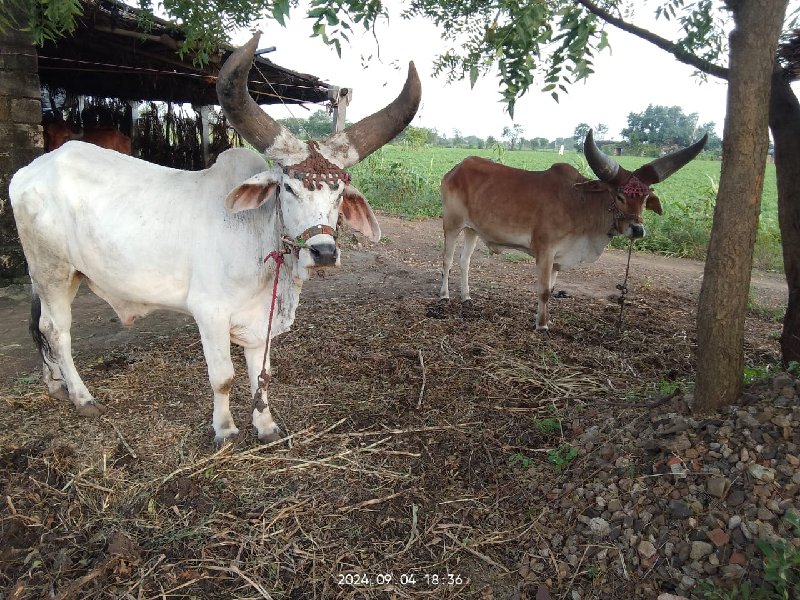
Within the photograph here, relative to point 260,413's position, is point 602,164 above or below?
above

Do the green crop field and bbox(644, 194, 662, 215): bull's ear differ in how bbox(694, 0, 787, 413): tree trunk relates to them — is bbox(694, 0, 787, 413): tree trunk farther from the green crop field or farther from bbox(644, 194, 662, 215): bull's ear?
the green crop field

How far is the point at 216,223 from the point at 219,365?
2.57ft

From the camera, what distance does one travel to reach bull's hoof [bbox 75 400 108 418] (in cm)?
368

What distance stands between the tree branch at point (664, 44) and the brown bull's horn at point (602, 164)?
147 centimetres

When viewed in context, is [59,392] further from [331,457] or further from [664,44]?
[664,44]

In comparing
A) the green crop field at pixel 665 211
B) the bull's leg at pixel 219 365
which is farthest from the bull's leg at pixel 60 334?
the green crop field at pixel 665 211

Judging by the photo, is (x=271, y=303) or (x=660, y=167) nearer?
(x=271, y=303)

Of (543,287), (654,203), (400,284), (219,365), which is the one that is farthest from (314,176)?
(400,284)

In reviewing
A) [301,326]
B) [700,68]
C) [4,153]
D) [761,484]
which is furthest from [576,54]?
[4,153]

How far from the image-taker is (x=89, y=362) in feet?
15.0

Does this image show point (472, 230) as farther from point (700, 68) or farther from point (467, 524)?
point (467, 524)

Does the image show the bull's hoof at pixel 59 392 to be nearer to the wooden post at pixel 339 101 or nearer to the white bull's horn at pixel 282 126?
the white bull's horn at pixel 282 126

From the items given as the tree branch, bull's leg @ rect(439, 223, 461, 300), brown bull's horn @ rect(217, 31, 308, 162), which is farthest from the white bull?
bull's leg @ rect(439, 223, 461, 300)

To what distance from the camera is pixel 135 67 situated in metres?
8.58
